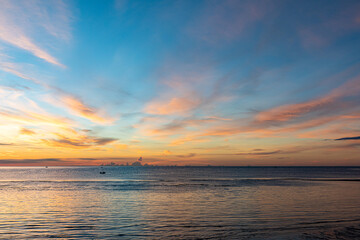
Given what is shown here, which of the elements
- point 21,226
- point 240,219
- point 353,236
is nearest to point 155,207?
point 240,219

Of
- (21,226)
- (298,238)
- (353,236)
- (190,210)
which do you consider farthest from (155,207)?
(353,236)

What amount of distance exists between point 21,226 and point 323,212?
36877 mm

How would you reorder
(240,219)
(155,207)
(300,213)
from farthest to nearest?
(155,207)
(300,213)
(240,219)

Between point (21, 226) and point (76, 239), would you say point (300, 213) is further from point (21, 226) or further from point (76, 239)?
point (21, 226)

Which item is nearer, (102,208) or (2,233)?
(2,233)

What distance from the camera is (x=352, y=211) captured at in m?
36.1

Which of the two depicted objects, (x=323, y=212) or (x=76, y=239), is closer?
(x=76, y=239)

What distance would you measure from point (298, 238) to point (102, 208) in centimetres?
2784

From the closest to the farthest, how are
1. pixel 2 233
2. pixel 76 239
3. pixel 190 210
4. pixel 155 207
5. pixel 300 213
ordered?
pixel 76 239, pixel 2 233, pixel 300 213, pixel 190 210, pixel 155 207

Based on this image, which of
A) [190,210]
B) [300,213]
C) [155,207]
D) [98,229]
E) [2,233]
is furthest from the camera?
[155,207]

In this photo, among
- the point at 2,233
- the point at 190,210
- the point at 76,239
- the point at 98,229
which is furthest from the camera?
the point at 190,210

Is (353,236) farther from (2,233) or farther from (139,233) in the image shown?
(2,233)

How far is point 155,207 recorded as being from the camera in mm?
41031

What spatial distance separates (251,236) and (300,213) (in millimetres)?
14897
